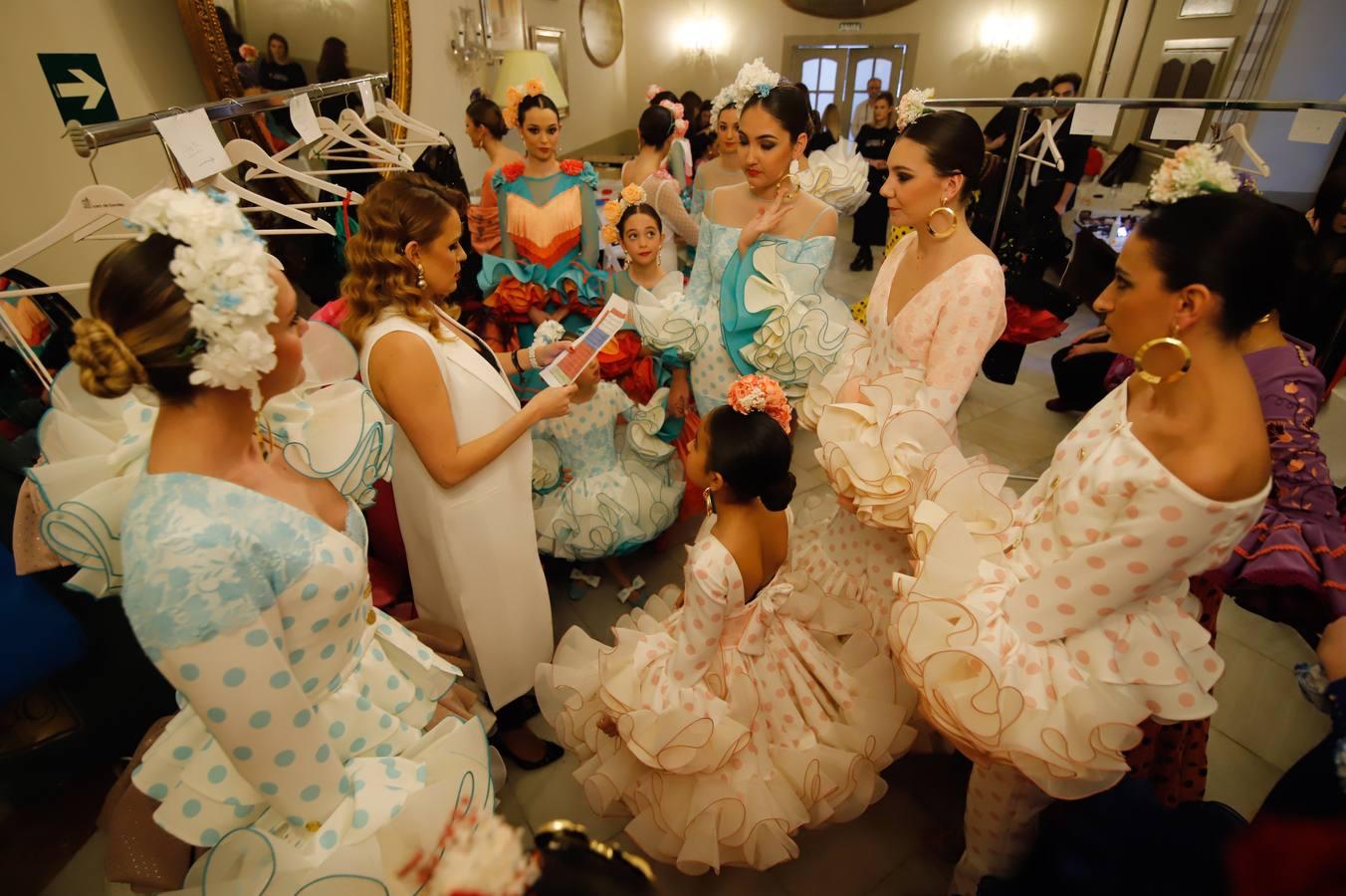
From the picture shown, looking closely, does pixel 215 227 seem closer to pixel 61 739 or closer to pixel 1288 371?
pixel 61 739

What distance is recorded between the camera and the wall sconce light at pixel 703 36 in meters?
10.1

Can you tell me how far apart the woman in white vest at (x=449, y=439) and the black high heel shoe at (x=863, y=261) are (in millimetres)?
5506

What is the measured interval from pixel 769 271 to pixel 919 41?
9446mm

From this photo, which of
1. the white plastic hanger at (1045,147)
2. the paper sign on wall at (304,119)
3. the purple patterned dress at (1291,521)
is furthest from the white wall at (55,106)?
the white plastic hanger at (1045,147)

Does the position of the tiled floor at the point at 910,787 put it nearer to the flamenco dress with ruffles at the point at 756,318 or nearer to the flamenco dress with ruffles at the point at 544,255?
the flamenco dress with ruffles at the point at 756,318

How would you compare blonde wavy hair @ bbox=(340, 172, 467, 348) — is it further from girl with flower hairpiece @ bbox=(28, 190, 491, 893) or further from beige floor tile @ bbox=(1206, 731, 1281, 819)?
beige floor tile @ bbox=(1206, 731, 1281, 819)

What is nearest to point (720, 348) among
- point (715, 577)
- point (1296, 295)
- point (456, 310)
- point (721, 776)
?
point (456, 310)

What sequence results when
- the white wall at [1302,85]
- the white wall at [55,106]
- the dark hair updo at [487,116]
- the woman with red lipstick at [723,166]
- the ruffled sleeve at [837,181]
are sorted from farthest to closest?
the white wall at [1302,85] < the woman with red lipstick at [723,166] < the dark hair updo at [487,116] < the ruffled sleeve at [837,181] < the white wall at [55,106]

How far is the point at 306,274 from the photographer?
10.5 feet

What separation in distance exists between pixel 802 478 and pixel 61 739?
3.00 m

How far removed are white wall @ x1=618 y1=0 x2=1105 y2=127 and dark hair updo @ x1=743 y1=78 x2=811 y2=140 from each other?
28.9ft

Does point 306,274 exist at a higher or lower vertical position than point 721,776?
higher

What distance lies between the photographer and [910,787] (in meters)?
1.98

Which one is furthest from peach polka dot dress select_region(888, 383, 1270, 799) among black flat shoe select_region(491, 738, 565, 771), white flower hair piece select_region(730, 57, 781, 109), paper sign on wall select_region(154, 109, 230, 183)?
paper sign on wall select_region(154, 109, 230, 183)
